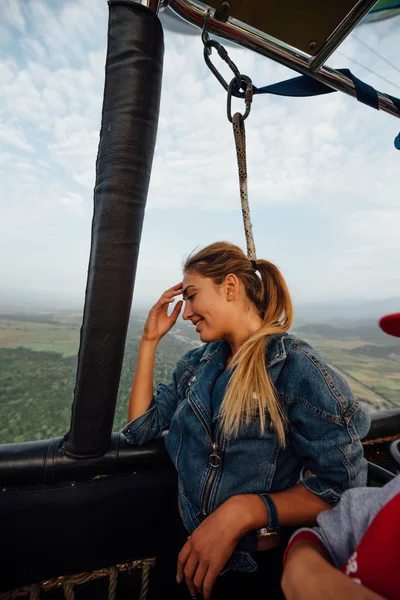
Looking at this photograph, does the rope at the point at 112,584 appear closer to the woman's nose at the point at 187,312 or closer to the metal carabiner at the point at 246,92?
the woman's nose at the point at 187,312

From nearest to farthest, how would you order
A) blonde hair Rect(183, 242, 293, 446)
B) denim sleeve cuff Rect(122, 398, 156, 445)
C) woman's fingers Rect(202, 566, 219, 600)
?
woman's fingers Rect(202, 566, 219, 600) < blonde hair Rect(183, 242, 293, 446) < denim sleeve cuff Rect(122, 398, 156, 445)

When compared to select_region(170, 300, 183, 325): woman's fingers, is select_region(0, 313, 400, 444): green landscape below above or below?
below

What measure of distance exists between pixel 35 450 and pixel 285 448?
3.47 ft

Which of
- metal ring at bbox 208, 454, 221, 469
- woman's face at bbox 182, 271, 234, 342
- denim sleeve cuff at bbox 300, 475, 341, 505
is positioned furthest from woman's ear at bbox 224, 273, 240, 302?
denim sleeve cuff at bbox 300, 475, 341, 505

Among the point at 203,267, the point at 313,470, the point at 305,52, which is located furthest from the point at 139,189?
the point at 313,470

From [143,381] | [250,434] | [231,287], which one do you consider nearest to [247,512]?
[250,434]

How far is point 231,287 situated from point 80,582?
1512 mm

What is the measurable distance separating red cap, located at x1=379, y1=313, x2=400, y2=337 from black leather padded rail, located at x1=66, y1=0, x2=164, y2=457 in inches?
36.5

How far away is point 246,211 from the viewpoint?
122cm

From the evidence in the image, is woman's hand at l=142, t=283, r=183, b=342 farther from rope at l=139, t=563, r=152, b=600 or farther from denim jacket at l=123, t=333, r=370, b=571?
rope at l=139, t=563, r=152, b=600

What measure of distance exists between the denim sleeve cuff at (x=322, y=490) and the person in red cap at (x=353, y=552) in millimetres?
273

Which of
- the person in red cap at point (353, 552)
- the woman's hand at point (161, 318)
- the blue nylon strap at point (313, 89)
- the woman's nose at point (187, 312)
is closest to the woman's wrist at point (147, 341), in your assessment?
the woman's hand at point (161, 318)

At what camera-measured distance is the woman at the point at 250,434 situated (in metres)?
0.90

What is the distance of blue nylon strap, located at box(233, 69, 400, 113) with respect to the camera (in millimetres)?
1282
